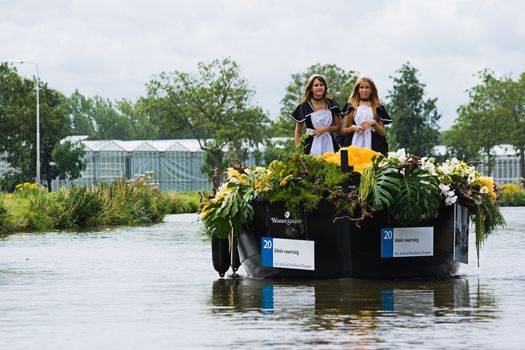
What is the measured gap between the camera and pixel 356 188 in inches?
512

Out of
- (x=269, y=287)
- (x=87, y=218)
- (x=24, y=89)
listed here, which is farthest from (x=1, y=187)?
(x=269, y=287)

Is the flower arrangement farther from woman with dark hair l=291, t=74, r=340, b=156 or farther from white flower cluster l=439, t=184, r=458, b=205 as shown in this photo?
woman with dark hair l=291, t=74, r=340, b=156

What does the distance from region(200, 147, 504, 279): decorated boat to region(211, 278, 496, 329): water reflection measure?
198 mm

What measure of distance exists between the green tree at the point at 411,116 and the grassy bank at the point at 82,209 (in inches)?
1746

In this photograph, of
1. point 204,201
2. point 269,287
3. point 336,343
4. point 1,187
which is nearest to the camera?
point 336,343

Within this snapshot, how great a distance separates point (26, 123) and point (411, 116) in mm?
25465

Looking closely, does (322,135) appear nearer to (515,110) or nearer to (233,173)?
(233,173)

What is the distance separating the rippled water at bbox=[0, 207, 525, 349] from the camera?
337 inches

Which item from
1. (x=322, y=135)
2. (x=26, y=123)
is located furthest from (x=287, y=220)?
(x=26, y=123)

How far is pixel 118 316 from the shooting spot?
1025cm

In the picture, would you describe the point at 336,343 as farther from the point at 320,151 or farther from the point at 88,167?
the point at 88,167

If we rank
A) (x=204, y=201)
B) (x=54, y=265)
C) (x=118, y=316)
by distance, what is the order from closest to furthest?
(x=118, y=316), (x=204, y=201), (x=54, y=265)

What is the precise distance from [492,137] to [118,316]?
74.3 m

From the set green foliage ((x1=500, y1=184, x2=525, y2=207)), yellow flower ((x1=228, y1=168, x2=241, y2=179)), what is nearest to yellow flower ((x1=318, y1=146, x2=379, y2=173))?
yellow flower ((x1=228, y1=168, x2=241, y2=179))
